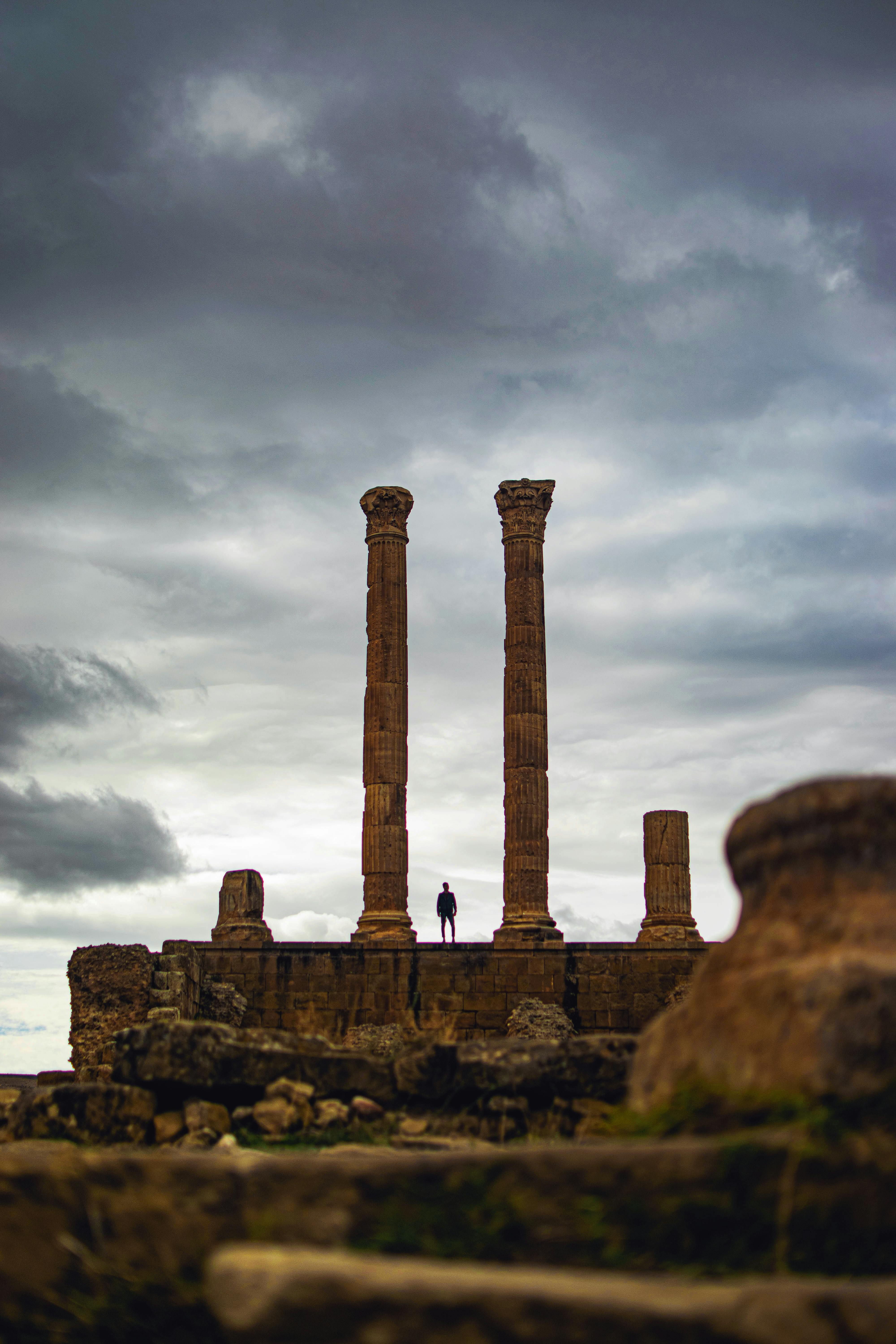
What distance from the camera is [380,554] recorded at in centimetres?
2716

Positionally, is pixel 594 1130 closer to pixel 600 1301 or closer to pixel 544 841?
pixel 600 1301

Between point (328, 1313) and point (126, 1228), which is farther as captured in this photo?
point (126, 1228)

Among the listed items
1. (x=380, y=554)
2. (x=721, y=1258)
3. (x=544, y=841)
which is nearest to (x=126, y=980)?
(x=544, y=841)

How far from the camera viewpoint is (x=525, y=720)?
26.2 meters

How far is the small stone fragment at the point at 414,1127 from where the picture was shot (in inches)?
276

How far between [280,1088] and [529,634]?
64.0 ft

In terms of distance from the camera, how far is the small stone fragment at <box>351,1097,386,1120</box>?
23.9ft

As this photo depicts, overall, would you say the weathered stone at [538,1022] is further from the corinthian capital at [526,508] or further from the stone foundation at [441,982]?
the corinthian capital at [526,508]

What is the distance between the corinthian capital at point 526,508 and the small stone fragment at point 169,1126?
20408mm

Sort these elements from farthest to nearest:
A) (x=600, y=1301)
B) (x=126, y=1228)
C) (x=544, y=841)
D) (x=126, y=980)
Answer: (x=544, y=841) → (x=126, y=980) → (x=126, y=1228) → (x=600, y=1301)

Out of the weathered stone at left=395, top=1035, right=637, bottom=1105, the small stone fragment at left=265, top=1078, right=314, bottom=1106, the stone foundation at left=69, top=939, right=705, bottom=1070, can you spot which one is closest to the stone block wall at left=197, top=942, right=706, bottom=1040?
the stone foundation at left=69, top=939, right=705, bottom=1070

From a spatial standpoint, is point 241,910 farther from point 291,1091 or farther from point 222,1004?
point 291,1091

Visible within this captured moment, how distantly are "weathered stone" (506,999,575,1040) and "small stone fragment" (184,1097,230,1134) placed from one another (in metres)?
13.5

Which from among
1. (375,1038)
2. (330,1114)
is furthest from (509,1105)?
(375,1038)
